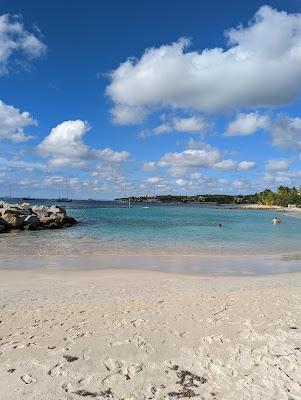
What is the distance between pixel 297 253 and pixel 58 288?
1782 cm

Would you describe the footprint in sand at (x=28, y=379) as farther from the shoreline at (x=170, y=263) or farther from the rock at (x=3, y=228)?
the rock at (x=3, y=228)

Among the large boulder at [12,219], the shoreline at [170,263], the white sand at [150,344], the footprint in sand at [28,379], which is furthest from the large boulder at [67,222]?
the footprint in sand at [28,379]

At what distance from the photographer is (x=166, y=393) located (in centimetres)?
583

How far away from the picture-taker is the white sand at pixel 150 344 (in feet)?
19.5

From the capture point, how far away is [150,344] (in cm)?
759

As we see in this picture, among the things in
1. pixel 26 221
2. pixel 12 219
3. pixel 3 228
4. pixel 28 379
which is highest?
pixel 12 219

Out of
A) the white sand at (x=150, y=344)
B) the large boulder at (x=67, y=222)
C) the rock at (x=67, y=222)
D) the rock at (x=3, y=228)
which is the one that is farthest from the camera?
the rock at (x=67, y=222)

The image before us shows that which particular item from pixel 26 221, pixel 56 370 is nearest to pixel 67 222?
pixel 26 221

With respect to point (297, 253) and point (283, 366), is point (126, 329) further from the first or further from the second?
point (297, 253)

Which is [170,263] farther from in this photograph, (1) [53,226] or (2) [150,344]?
(1) [53,226]

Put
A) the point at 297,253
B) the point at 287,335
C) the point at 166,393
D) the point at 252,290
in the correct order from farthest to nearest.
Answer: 1. the point at 297,253
2. the point at 252,290
3. the point at 287,335
4. the point at 166,393

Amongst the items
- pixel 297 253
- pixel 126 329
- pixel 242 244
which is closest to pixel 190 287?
pixel 126 329

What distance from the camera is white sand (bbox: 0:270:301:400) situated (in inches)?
234

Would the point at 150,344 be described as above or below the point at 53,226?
Result: above
